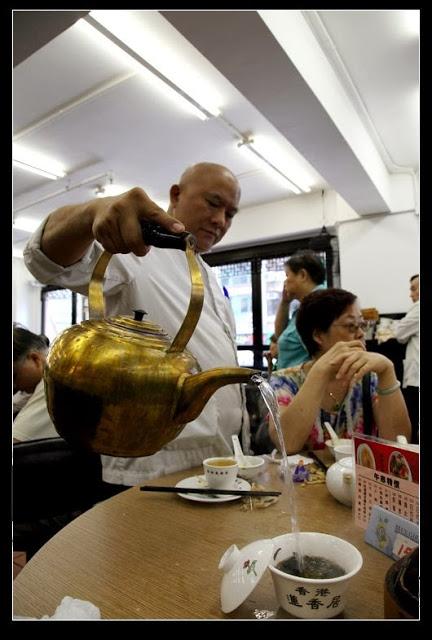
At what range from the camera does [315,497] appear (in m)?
0.96

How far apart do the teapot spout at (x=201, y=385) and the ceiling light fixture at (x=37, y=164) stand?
3926 mm

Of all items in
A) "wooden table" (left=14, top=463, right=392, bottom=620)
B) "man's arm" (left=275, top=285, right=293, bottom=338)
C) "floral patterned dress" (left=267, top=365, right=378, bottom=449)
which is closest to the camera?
"wooden table" (left=14, top=463, right=392, bottom=620)

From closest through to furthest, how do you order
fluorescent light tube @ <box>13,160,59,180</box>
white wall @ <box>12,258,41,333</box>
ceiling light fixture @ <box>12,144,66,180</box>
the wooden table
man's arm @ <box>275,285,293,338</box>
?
the wooden table < man's arm @ <box>275,285,293,338</box> < ceiling light fixture @ <box>12,144,66,180</box> < fluorescent light tube @ <box>13,160,59,180</box> < white wall @ <box>12,258,41,333</box>

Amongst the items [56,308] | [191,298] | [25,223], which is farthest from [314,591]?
[56,308]

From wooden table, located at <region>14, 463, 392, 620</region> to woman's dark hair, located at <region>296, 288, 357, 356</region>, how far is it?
Result: 2.77 ft

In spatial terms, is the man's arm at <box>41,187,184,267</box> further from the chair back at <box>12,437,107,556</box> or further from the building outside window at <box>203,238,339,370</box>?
the building outside window at <box>203,238,339,370</box>

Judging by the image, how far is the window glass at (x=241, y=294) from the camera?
5848mm

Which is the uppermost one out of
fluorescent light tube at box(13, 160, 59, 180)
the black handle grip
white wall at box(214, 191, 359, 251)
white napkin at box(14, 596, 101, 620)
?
fluorescent light tube at box(13, 160, 59, 180)

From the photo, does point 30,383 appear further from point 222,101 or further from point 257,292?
point 257,292

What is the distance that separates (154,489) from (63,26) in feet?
6.19

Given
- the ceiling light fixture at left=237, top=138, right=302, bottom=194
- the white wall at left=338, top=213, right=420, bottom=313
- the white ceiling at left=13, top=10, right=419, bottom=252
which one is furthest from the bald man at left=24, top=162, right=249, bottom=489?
the white wall at left=338, top=213, right=420, bottom=313

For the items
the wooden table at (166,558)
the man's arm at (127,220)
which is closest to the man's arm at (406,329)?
the wooden table at (166,558)

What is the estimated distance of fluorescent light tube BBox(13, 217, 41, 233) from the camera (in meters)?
5.53

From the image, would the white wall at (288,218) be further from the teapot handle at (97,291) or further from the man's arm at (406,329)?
the teapot handle at (97,291)
